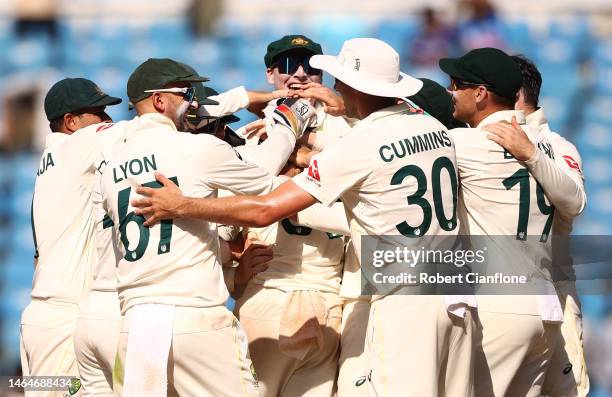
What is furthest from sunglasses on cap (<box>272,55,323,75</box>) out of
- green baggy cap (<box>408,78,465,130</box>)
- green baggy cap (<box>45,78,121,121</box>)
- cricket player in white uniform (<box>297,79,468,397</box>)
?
cricket player in white uniform (<box>297,79,468,397</box>)

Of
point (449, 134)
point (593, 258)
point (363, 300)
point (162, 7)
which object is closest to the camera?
point (449, 134)

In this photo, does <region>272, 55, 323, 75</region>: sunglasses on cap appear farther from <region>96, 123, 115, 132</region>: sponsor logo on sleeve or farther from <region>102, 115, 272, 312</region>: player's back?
<region>102, 115, 272, 312</region>: player's back

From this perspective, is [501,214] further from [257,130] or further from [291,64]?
[291,64]

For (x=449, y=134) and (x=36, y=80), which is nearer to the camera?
(x=449, y=134)

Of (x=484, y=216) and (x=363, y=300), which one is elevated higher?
(x=484, y=216)

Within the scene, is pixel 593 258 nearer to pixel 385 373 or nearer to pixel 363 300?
pixel 363 300

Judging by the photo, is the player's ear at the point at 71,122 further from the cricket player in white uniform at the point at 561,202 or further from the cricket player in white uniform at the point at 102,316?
the cricket player in white uniform at the point at 561,202

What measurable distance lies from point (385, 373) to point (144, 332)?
1.24m

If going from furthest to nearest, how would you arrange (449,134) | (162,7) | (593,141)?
(162,7)
(593,141)
(449,134)

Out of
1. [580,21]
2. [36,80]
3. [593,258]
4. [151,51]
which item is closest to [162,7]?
[151,51]

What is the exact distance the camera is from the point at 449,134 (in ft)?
19.2

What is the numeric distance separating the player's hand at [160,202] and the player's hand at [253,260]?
1.20 m

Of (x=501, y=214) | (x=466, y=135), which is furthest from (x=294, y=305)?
(x=466, y=135)

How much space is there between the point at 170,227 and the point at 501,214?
1.88m
